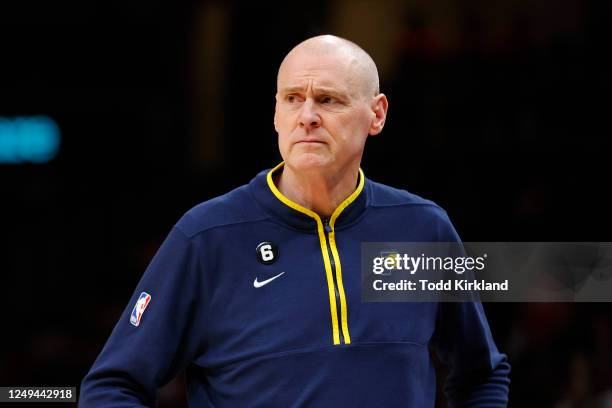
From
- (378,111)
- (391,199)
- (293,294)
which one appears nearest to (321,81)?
(378,111)

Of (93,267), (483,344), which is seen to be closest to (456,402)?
(483,344)

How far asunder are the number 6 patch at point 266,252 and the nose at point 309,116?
1.05 feet

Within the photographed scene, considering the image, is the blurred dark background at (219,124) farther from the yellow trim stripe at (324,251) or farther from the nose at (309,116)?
the nose at (309,116)

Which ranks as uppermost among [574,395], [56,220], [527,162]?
[527,162]

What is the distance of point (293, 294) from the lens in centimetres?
263

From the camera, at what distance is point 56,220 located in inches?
274

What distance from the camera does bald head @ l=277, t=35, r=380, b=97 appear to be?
8.89 ft

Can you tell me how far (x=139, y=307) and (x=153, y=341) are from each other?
0.11 meters

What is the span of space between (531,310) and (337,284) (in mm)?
2815

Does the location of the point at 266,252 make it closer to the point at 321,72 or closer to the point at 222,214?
the point at 222,214

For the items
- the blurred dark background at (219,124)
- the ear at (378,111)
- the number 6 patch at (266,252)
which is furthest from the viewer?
the blurred dark background at (219,124)

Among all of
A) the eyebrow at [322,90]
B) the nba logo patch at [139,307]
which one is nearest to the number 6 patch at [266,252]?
the nba logo patch at [139,307]

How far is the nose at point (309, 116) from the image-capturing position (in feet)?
8.66

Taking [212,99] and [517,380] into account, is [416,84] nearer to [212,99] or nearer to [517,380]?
[212,99]
